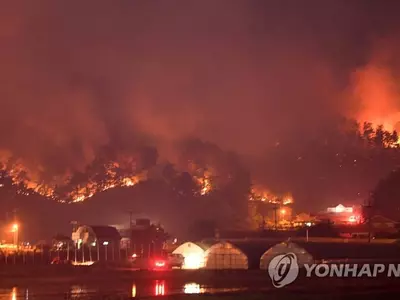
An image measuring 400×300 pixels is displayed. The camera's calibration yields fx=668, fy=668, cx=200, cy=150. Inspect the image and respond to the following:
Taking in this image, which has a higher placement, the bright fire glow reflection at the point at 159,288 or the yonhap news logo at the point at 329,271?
the yonhap news logo at the point at 329,271

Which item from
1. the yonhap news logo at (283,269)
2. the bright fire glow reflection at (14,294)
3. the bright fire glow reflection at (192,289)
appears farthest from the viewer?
the yonhap news logo at (283,269)

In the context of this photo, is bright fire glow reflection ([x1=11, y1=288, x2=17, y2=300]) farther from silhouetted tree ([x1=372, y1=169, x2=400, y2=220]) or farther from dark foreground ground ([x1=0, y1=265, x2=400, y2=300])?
silhouetted tree ([x1=372, y1=169, x2=400, y2=220])

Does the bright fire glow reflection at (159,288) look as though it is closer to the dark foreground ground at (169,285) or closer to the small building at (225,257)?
the dark foreground ground at (169,285)

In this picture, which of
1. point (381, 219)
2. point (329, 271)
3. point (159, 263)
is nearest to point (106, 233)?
point (159, 263)

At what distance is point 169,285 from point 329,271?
1076 cm

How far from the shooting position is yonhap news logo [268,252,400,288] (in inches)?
1737

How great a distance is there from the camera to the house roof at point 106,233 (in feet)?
219

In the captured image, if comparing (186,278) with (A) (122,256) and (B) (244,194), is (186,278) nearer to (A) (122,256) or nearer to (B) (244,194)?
(A) (122,256)

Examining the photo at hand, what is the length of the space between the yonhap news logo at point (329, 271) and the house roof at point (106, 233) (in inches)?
904

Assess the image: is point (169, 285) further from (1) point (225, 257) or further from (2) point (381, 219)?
(2) point (381, 219)

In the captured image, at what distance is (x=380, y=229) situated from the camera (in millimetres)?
76125

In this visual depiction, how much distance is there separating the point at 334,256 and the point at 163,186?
214ft

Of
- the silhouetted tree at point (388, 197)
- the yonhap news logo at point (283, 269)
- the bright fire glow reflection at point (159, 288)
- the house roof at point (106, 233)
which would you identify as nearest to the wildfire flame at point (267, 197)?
the silhouetted tree at point (388, 197)

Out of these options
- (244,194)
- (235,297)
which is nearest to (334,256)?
(235,297)
